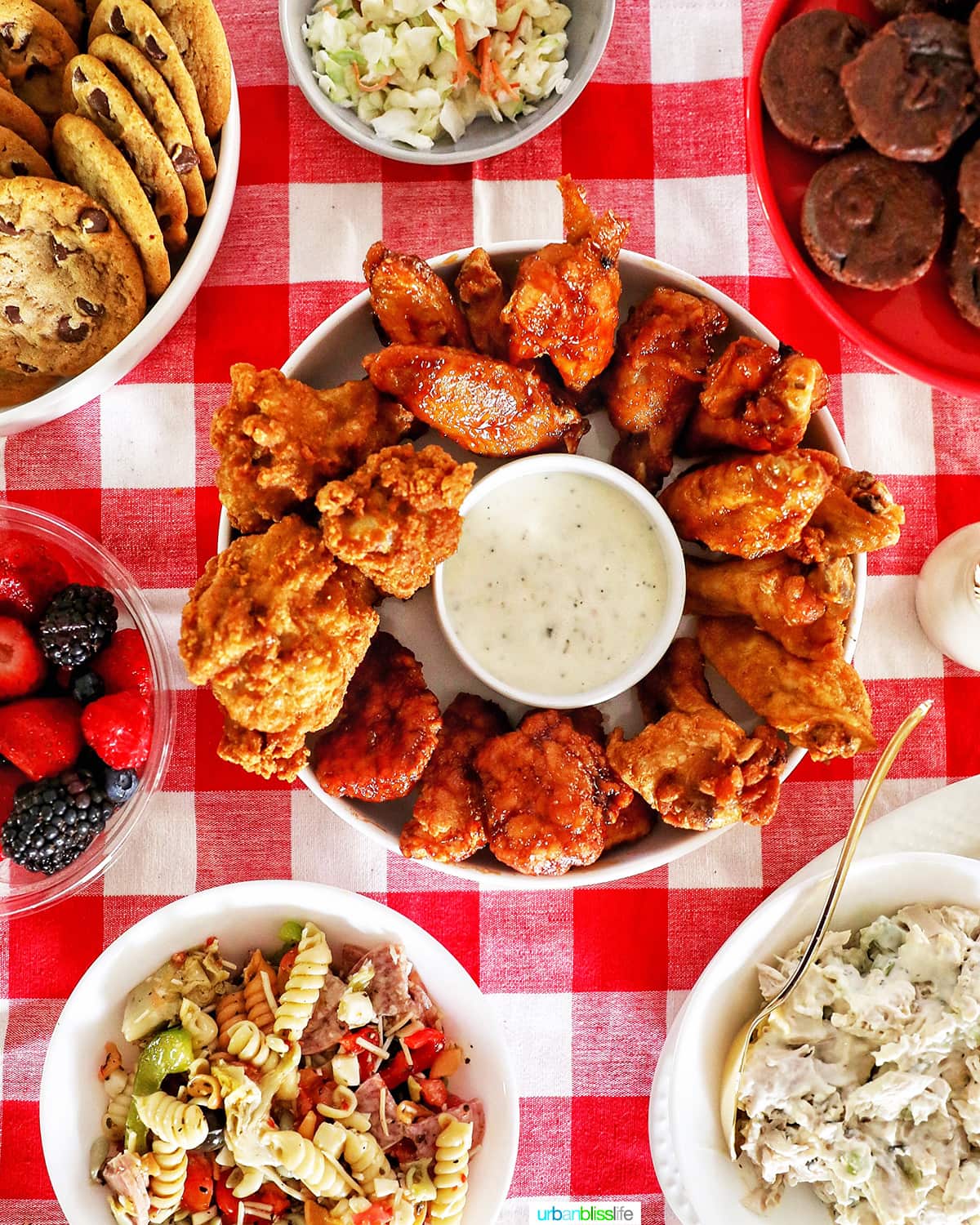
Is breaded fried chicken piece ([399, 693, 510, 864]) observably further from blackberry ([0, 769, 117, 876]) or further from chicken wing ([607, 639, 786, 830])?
blackberry ([0, 769, 117, 876])

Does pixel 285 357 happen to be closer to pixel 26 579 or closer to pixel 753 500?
pixel 26 579

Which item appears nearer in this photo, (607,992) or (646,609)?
(646,609)

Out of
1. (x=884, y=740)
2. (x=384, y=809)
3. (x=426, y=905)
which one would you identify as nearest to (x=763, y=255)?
(x=884, y=740)

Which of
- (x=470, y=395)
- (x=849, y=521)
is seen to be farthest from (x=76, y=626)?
(x=849, y=521)

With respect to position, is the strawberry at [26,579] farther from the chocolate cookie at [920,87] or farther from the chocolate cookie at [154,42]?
the chocolate cookie at [920,87]

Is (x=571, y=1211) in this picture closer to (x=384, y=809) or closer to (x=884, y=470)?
(x=384, y=809)

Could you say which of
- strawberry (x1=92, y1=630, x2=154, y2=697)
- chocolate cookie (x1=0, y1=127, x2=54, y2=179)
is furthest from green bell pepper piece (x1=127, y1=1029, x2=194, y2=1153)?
chocolate cookie (x1=0, y1=127, x2=54, y2=179)

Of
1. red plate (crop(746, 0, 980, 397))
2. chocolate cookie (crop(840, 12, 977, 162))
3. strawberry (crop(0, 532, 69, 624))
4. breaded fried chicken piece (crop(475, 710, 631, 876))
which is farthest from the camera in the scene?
strawberry (crop(0, 532, 69, 624))
